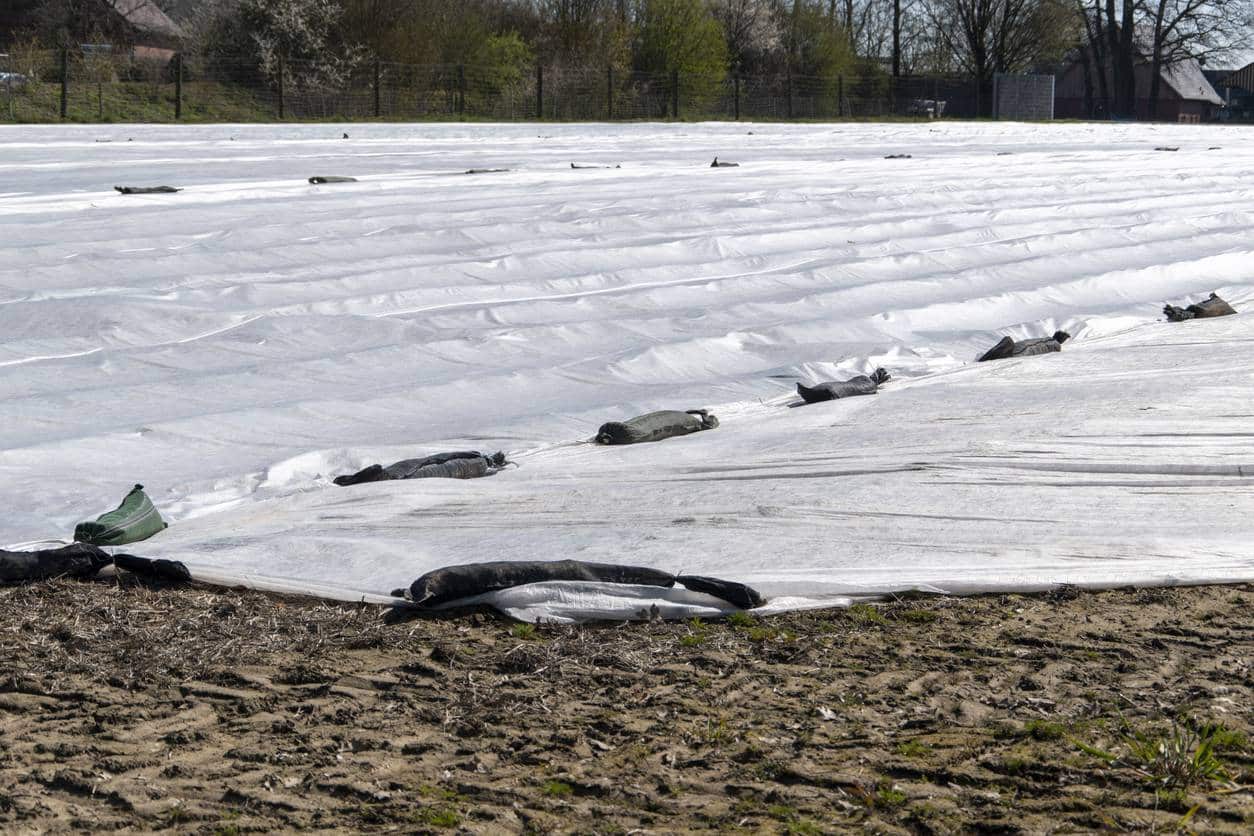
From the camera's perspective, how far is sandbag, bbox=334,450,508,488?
156 inches

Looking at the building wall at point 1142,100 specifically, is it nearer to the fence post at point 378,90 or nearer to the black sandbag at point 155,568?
the fence post at point 378,90

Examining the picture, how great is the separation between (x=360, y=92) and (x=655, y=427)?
22392 mm

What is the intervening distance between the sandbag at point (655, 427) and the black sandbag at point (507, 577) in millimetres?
1399

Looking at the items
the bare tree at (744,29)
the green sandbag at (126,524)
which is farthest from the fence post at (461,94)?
the green sandbag at (126,524)

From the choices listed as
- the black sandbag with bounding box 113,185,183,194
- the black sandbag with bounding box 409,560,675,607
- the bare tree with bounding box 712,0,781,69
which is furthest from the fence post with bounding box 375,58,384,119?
the black sandbag with bounding box 409,560,675,607

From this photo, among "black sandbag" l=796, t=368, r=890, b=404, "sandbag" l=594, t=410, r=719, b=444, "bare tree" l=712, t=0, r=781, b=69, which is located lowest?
"sandbag" l=594, t=410, r=719, b=444

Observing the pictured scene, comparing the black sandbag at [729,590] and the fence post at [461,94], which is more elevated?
the fence post at [461,94]

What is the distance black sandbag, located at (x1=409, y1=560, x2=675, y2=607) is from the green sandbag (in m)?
0.85

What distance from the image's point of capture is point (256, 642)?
2.75 meters

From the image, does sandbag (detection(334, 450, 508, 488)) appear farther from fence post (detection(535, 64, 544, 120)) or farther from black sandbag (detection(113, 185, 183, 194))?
fence post (detection(535, 64, 544, 120))

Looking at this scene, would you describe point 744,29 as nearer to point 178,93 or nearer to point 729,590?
point 178,93

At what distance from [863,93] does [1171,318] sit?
102 feet

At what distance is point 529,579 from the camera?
299 centimetres

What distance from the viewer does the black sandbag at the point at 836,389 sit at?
4965 mm
